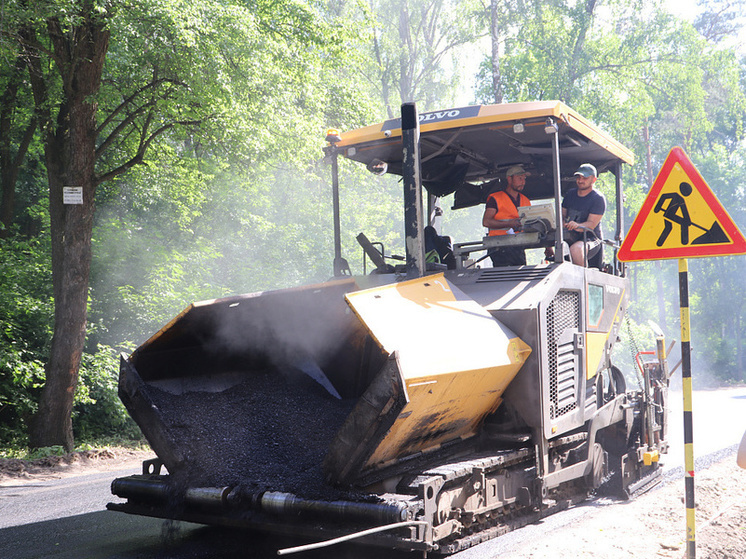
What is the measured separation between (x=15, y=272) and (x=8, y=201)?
241cm

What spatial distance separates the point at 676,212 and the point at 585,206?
2321mm

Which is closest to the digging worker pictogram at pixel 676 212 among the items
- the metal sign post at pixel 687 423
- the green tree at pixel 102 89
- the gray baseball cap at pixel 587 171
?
the metal sign post at pixel 687 423

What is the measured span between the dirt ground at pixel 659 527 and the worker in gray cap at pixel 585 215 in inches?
82.4

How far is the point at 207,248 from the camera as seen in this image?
1688 cm

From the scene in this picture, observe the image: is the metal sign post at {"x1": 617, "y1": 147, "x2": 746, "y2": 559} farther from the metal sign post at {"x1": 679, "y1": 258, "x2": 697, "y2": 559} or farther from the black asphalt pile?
the black asphalt pile

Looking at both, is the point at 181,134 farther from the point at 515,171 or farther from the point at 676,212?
the point at 676,212

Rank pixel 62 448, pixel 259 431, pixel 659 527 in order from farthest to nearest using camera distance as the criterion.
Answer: pixel 62 448, pixel 659 527, pixel 259 431

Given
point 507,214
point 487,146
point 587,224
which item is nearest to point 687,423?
point 587,224

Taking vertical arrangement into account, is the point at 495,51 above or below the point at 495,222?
above

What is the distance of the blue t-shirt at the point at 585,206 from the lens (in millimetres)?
6546

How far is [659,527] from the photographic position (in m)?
5.05

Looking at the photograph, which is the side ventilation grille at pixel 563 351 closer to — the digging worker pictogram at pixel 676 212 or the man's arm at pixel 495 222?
the man's arm at pixel 495 222

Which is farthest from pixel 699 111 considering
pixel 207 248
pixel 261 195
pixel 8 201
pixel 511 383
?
pixel 511 383

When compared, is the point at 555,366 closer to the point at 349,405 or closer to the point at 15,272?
the point at 349,405
